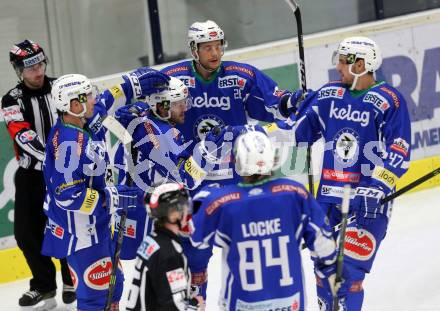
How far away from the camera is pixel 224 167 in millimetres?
5633

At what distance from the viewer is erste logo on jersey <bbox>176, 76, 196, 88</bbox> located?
18.7 ft

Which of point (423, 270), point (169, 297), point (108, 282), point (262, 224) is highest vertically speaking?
point (262, 224)

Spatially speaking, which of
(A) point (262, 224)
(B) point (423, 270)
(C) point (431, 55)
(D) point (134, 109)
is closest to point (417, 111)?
(C) point (431, 55)

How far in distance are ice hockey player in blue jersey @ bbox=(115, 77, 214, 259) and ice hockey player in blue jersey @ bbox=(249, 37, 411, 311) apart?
65 cm

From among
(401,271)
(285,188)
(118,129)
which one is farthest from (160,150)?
(401,271)

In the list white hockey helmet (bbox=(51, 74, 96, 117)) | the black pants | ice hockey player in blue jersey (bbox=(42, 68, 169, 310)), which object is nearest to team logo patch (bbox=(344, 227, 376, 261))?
ice hockey player in blue jersey (bbox=(42, 68, 169, 310))

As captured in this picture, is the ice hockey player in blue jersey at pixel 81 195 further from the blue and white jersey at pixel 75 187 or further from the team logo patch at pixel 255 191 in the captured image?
the team logo patch at pixel 255 191

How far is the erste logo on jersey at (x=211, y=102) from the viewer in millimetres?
5664

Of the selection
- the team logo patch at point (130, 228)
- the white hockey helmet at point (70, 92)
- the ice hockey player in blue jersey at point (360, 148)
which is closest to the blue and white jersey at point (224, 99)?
the team logo patch at point (130, 228)

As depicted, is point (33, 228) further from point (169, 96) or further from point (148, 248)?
point (148, 248)

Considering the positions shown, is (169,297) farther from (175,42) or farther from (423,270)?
(175,42)

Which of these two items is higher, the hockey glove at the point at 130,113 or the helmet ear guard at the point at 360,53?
the helmet ear guard at the point at 360,53

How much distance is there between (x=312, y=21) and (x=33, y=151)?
265 centimetres

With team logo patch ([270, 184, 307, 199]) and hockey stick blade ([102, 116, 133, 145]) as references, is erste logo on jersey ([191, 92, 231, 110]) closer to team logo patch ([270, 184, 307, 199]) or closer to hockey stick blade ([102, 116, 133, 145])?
hockey stick blade ([102, 116, 133, 145])
